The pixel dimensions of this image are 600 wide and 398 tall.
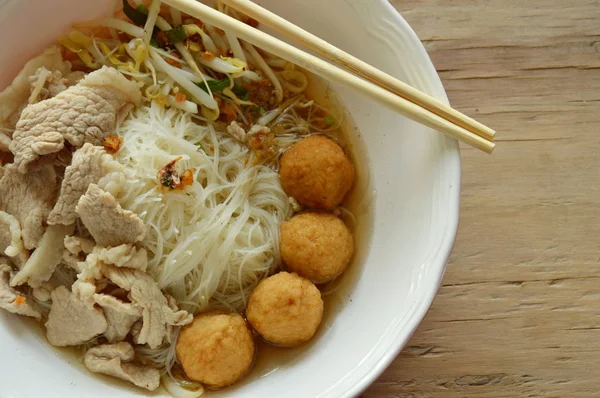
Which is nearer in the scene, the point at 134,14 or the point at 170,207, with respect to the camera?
the point at 170,207

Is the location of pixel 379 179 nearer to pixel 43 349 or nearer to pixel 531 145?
pixel 531 145

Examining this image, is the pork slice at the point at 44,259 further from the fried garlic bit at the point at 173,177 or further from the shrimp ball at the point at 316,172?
the shrimp ball at the point at 316,172

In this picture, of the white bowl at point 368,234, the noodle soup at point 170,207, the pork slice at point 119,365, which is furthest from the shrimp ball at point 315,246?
the pork slice at point 119,365

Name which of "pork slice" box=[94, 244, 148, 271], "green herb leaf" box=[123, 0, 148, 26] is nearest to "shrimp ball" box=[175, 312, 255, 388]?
"pork slice" box=[94, 244, 148, 271]

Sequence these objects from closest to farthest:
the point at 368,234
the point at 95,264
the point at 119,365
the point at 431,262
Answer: the point at 431,262 < the point at 95,264 < the point at 119,365 < the point at 368,234

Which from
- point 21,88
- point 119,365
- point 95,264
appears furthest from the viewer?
point 21,88

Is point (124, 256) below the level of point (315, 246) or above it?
above

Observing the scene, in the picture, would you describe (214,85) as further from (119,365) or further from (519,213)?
(519,213)

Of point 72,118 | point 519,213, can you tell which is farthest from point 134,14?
point 519,213
